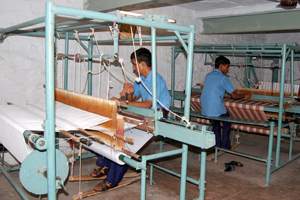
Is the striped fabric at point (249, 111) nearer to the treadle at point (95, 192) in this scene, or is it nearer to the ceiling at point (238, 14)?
the ceiling at point (238, 14)

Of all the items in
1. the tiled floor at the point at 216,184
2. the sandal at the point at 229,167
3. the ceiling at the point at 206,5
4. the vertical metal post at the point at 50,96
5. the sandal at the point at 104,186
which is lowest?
the tiled floor at the point at 216,184

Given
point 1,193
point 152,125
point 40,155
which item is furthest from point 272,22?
point 1,193

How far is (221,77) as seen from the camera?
170 inches

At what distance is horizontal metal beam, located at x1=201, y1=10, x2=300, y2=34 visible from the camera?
484cm

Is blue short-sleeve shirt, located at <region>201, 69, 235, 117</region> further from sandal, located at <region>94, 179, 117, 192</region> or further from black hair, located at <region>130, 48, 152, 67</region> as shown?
sandal, located at <region>94, 179, 117, 192</region>

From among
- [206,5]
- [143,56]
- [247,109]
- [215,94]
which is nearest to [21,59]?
[143,56]

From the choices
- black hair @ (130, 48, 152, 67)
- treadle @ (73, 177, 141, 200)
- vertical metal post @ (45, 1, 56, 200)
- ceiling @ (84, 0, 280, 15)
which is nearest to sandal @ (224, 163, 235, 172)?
treadle @ (73, 177, 141, 200)

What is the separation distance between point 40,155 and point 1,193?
1.77 meters

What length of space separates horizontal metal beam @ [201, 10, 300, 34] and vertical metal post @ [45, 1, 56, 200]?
4.32m

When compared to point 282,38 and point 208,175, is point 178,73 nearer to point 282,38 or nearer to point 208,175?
point 208,175

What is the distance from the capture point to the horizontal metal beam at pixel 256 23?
4.84 metres

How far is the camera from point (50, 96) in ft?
5.97

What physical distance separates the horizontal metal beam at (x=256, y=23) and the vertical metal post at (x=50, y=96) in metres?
4.32

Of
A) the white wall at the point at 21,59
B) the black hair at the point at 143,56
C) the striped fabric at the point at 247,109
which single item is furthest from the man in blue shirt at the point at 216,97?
the white wall at the point at 21,59
